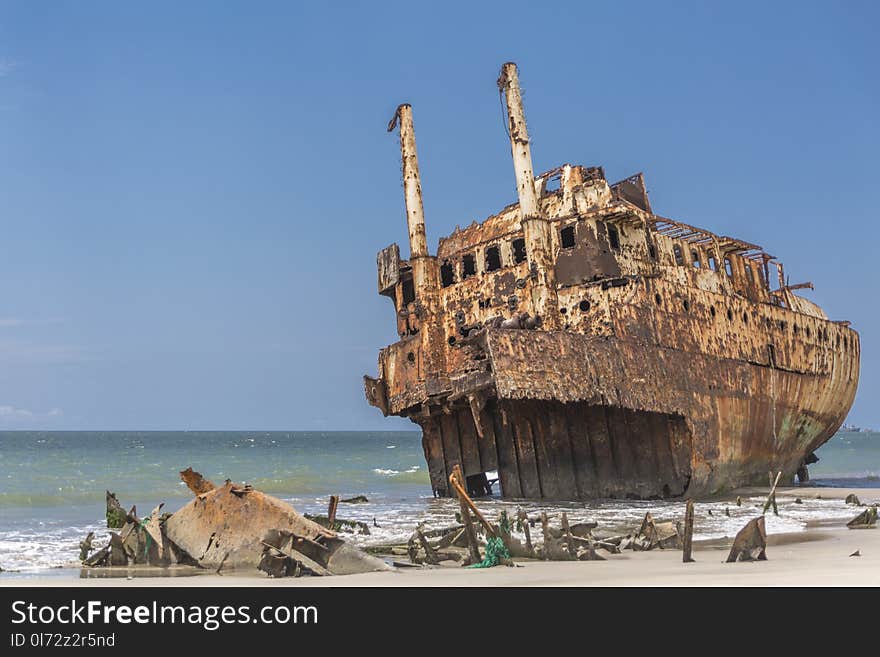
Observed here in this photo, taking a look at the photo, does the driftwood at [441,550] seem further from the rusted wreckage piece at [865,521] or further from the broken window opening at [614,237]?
the broken window opening at [614,237]

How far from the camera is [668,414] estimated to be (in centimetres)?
1563

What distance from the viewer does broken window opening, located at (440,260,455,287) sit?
18.0 m

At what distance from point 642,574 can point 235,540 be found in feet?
12.4

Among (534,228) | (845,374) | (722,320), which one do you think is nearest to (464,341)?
(534,228)

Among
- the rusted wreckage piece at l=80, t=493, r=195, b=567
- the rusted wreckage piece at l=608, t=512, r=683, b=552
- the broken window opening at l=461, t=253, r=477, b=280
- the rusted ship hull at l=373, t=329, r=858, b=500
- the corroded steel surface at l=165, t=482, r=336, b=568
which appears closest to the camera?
the corroded steel surface at l=165, t=482, r=336, b=568

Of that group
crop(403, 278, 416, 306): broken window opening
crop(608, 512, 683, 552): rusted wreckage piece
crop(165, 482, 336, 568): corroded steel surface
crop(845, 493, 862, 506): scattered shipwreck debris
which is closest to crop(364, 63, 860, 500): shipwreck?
crop(403, 278, 416, 306): broken window opening

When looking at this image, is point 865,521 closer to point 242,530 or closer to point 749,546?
point 749,546

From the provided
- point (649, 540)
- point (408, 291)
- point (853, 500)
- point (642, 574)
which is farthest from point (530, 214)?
point (642, 574)

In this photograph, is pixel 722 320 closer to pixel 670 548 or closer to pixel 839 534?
pixel 839 534

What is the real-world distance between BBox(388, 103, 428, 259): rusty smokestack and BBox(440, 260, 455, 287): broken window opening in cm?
46

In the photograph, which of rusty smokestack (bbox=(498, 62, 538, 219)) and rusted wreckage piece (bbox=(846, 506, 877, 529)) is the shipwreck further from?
rusted wreckage piece (bbox=(846, 506, 877, 529))

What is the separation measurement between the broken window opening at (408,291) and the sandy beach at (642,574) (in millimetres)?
10654

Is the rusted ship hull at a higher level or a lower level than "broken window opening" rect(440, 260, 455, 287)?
lower
